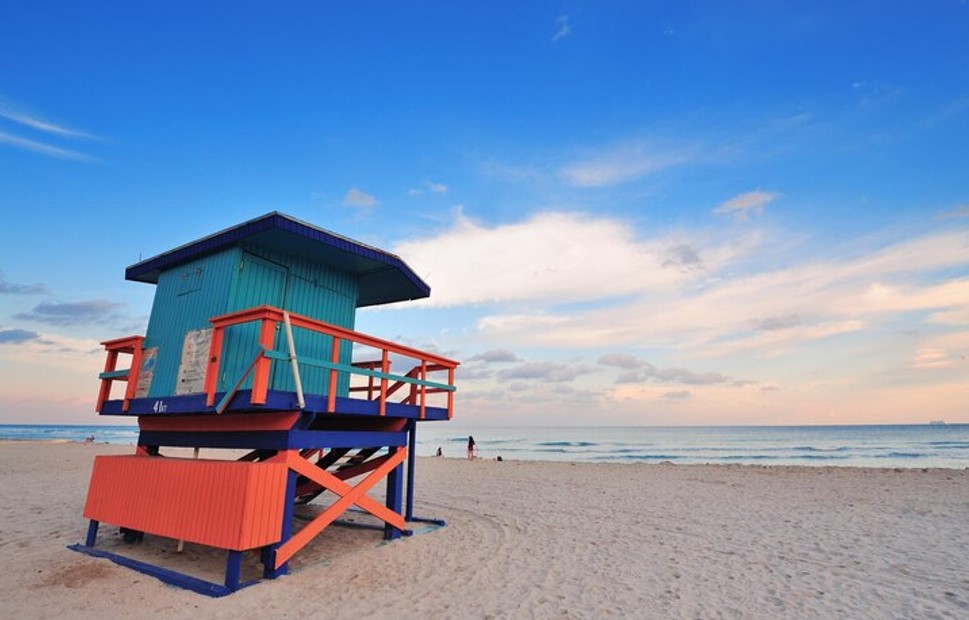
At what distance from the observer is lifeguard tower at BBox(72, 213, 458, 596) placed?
6152mm

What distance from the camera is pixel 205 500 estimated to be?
620cm

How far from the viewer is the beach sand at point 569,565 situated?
221 inches

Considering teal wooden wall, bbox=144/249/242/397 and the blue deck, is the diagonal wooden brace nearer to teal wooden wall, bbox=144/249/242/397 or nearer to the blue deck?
the blue deck

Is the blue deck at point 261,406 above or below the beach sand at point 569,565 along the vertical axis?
above

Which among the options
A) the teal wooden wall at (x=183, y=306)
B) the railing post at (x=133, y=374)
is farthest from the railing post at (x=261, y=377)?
the railing post at (x=133, y=374)

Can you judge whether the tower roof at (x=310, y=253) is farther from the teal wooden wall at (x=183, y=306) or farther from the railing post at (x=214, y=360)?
the railing post at (x=214, y=360)

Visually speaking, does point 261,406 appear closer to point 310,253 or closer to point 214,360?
point 214,360

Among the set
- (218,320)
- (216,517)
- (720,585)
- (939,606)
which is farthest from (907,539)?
(218,320)

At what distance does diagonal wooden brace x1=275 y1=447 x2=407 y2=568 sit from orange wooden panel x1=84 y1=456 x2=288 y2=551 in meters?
0.32

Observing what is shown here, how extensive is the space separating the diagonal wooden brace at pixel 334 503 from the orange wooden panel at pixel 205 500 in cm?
32

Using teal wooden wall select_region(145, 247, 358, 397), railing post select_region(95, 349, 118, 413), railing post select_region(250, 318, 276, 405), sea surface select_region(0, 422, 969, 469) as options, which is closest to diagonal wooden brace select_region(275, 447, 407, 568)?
railing post select_region(250, 318, 276, 405)

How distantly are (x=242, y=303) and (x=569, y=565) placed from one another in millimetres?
6356

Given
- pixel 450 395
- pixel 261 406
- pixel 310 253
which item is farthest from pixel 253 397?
pixel 450 395

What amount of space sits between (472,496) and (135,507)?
29.0 feet
